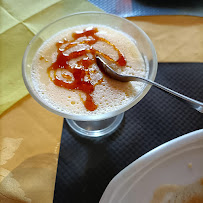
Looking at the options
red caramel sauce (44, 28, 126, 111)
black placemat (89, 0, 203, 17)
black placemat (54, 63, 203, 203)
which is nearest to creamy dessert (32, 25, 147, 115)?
red caramel sauce (44, 28, 126, 111)

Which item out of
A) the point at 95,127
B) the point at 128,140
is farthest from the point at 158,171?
the point at 95,127

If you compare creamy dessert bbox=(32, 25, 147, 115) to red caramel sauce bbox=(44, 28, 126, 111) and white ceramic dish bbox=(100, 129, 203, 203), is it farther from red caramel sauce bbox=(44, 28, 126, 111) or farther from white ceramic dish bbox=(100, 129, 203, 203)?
white ceramic dish bbox=(100, 129, 203, 203)

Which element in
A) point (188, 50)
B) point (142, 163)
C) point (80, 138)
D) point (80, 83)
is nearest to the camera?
point (142, 163)

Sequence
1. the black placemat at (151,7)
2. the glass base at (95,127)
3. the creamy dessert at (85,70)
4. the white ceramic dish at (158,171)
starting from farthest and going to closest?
the black placemat at (151,7) → the glass base at (95,127) → the creamy dessert at (85,70) → the white ceramic dish at (158,171)

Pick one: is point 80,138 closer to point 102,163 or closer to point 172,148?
point 102,163

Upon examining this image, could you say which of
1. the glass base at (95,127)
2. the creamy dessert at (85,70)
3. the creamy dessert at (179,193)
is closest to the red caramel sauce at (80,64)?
the creamy dessert at (85,70)

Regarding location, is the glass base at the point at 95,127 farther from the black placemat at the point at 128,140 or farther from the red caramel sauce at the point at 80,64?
the red caramel sauce at the point at 80,64

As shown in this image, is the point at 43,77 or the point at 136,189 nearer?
the point at 136,189

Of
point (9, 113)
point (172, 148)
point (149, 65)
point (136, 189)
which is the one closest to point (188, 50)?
point (149, 65)
